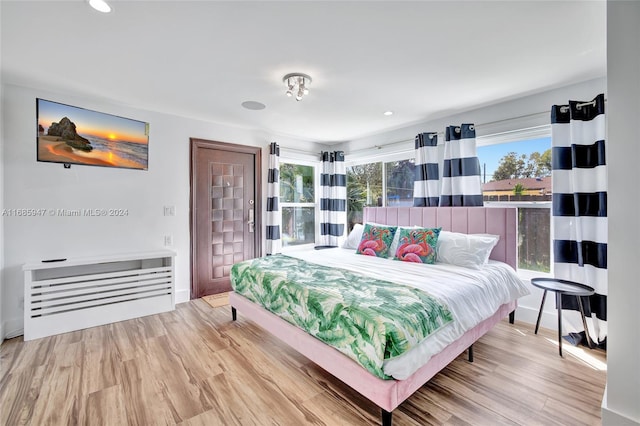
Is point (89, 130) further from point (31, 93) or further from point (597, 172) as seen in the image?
point (597, 172)

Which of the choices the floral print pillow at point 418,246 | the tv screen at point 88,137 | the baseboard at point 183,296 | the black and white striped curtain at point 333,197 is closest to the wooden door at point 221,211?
the baseboard at point 183,296

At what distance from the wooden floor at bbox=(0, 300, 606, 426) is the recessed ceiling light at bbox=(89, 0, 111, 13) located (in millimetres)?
2343

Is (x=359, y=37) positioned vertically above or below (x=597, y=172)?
above

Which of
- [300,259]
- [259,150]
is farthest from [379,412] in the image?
[259,150]

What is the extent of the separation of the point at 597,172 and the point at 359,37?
2319 millimetres

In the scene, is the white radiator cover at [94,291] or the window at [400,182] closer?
the white radiator cover at [94,291]

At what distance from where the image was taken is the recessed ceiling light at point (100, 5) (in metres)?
1.53

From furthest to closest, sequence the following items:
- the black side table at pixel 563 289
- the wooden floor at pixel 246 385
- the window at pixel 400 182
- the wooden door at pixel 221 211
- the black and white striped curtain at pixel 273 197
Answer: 1. the black and white striped curtain at pixel 273 197
2. the window at pixel 400 182
3. the wooden door at pixel 221 211
4. the black side table at pixel 563 289
5. the wooden floor at pixel 246 385

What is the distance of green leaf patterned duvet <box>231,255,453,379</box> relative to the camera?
145 centimetres

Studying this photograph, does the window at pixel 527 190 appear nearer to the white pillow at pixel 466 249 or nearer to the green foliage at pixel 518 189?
the green foliage at pixel 518 189

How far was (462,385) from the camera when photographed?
1866 millimetres

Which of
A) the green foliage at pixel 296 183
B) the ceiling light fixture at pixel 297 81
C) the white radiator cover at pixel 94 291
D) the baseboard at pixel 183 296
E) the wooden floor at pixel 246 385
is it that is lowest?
the wooden floor at pixel 246 385

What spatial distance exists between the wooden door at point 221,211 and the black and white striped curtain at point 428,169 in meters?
2.33

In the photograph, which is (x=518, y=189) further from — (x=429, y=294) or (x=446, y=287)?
(x=429, y=294)
